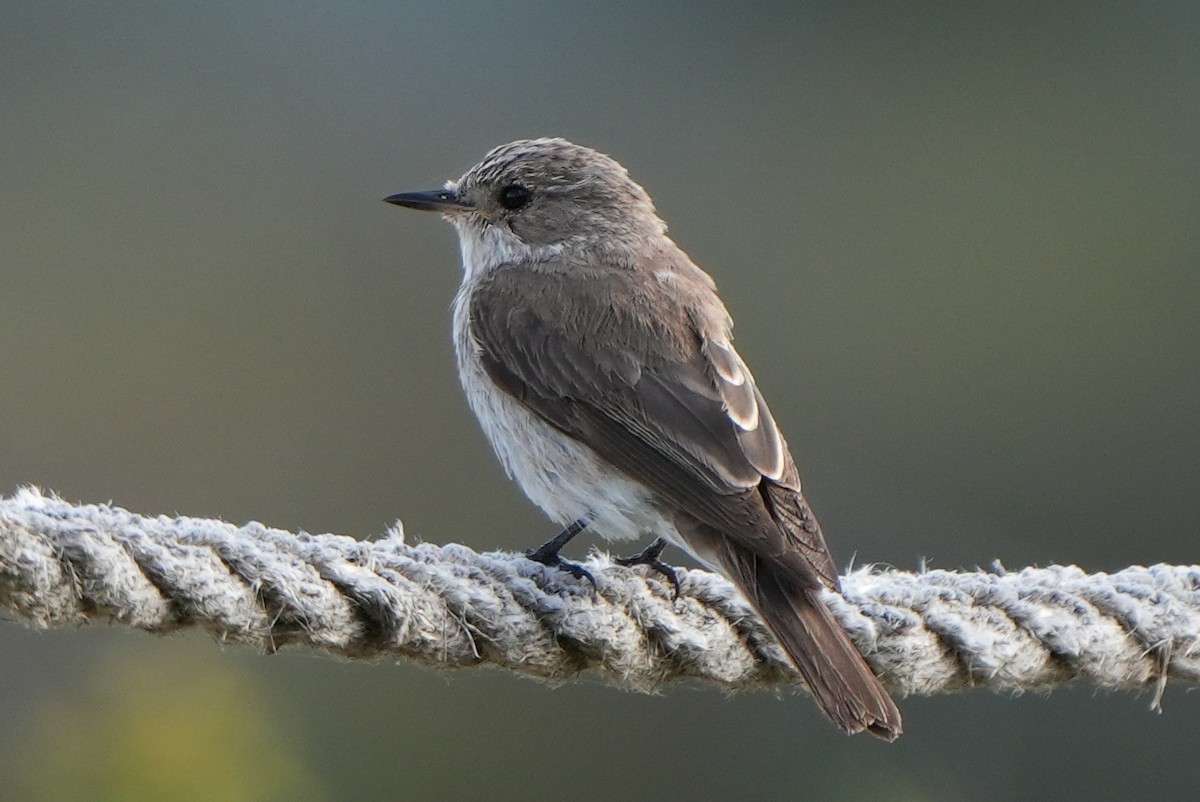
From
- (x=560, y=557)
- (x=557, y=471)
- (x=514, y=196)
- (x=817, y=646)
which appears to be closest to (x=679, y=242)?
(x=514, y=196)

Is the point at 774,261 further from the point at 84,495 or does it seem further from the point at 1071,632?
the point at 1071,632

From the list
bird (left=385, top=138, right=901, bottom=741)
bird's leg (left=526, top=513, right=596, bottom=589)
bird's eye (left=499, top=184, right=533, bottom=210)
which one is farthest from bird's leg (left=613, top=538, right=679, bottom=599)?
bird's eye (left=499, top=184, right=533, bottom=210)

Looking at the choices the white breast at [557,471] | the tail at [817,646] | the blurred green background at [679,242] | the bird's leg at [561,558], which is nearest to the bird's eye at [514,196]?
the white breast at [557,471]

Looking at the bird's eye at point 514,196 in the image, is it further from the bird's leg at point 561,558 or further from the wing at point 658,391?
the bird's leg at point 561,558

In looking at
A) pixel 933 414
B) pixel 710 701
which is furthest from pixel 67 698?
pixel 933 414

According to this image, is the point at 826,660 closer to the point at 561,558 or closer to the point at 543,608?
the point at 543,608

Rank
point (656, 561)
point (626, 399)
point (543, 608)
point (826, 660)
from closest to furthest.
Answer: point (543, 608) < point (826, 660) < point (656, 561) < point (626, 399)
